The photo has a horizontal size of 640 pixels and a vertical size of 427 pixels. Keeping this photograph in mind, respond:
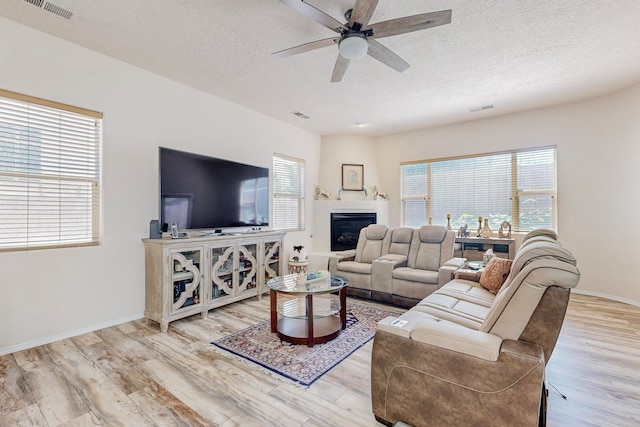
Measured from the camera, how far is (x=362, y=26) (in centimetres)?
212

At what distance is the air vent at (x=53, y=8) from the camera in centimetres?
226

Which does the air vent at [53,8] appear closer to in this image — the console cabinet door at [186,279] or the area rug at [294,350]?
the console cabinet door at [186,279]

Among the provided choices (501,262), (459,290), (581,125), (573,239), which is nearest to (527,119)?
(581,125)

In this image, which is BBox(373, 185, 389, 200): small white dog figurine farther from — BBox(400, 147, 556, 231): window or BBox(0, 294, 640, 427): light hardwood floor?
BBox(0, 294, 640, 427): light hardwood floor

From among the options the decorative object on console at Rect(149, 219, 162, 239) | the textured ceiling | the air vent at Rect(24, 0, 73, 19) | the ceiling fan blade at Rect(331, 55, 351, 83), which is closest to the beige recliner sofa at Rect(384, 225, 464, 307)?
the textured ceiling

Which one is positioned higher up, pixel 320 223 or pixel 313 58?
pixel 313 58

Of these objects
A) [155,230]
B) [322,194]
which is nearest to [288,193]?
[322,194]

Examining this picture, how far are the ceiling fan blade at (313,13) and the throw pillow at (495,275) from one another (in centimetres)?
253

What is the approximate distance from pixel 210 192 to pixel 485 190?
15.2 ft

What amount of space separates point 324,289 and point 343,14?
243 cm

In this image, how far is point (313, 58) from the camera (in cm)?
304

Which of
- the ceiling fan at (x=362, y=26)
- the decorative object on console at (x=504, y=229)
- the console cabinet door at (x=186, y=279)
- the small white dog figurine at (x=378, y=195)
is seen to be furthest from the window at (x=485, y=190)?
the console cabinet door at (x=186, y=279)

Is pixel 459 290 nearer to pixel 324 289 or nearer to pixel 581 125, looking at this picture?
pixel 324 289

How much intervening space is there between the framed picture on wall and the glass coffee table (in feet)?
10.1
